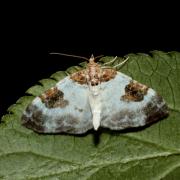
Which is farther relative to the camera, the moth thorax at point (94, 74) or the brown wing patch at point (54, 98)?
Result: the moth thorax at point (94, 74)

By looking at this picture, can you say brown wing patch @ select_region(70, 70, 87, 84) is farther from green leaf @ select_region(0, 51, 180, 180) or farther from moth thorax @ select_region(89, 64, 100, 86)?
green leaf @ select_region(0, 51, 180, 180)

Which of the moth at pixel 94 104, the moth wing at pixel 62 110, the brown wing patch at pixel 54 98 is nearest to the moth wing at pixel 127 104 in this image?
the moth at pixel 94 104

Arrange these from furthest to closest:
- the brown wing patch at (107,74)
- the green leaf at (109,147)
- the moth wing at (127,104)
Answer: the brown wing patch at (107,74) → the moth wing at (127,104) → the green leaf at (109,147)

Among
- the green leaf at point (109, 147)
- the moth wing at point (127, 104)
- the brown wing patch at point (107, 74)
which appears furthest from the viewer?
the brown wing patch at point (107, 74)

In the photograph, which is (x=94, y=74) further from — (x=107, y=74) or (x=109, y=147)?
(x=109, y=147)

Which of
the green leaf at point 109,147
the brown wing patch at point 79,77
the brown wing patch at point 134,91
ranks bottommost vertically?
the green leaf at point 109,147

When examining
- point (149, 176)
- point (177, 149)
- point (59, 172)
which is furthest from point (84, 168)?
point (177, 149)

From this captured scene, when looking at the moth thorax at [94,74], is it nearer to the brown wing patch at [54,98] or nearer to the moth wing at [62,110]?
→ the moth wing at [62,110]

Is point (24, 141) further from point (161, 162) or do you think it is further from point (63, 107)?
point (161, 162)
